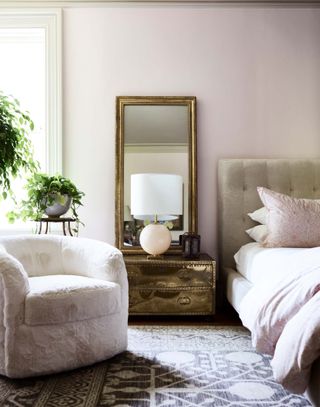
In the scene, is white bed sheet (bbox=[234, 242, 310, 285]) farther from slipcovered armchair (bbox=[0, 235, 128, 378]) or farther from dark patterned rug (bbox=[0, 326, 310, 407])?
slipcovered armchair (bbox=[0, 235, 128, 378])

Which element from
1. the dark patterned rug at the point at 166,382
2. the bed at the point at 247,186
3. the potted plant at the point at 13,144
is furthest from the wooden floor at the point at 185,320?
the potted plant at the point at 13,144

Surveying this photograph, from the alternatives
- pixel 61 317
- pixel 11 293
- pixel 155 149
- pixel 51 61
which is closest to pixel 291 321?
pixel 61 317

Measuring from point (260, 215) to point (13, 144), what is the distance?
189 cm

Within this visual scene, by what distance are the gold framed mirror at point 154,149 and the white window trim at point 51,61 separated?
490 mm

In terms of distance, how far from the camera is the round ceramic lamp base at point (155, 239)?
3410 mm

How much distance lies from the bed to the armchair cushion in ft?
4.53

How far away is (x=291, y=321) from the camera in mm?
1762

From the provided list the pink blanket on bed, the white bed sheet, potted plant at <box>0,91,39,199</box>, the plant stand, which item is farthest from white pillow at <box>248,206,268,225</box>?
potted plant at <box>0,91,39,199</box>

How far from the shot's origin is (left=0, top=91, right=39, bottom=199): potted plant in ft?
10.8

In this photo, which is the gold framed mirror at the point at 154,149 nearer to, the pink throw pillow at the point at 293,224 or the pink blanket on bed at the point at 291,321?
the pink throw pillow at the point at 293,224

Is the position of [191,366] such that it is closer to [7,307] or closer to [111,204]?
[7,307]

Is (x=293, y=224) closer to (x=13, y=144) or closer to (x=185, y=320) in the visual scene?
(x=185, y=320)

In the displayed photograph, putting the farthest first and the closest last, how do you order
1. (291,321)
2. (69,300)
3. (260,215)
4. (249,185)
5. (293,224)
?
(249,185)
(260,215)
(293,224)
(69,300)
(291,321)

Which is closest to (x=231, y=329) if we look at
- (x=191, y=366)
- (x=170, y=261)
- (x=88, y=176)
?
(x=170, y=261)
